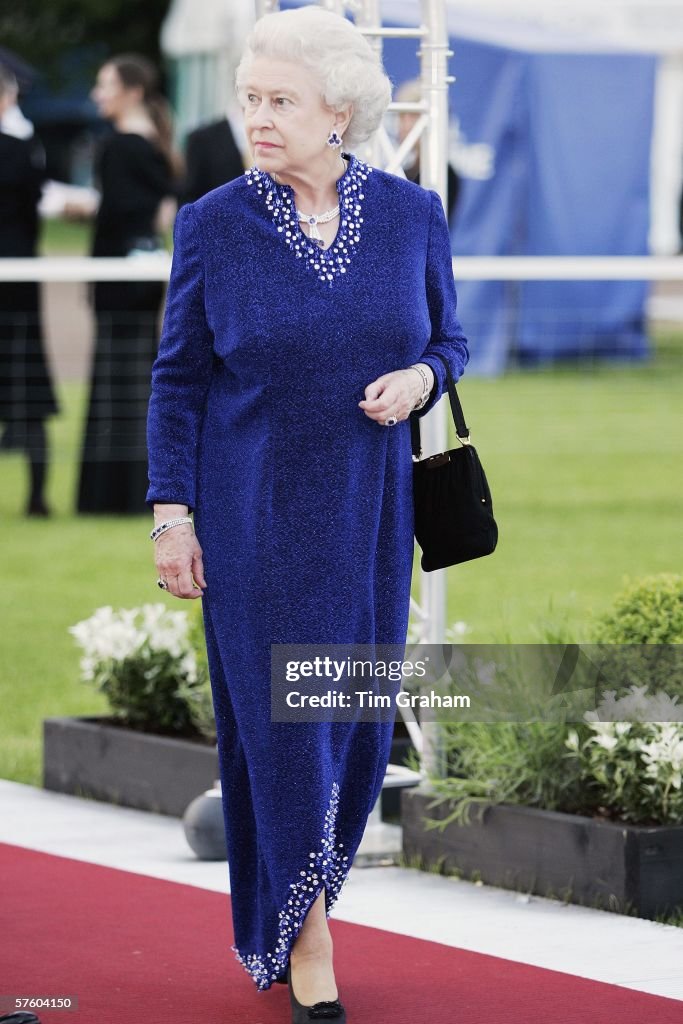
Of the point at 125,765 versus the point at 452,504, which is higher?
the point at 452,504

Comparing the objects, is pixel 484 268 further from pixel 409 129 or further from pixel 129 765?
pixel 129 765

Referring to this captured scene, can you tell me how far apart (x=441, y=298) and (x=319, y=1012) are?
1467 mm

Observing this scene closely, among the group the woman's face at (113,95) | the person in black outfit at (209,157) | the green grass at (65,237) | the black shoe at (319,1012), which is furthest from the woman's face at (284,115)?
the green grass at (65,237)

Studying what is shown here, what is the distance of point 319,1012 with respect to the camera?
3.94 metres

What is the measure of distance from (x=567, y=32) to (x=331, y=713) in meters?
17.2

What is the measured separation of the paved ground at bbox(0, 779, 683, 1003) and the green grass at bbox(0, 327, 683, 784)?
2.27 ft

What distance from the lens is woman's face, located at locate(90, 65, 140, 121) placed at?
36.9 ft

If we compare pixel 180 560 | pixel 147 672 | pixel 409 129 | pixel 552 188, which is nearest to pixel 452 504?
pixel 180 560

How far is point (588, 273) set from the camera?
10.4m

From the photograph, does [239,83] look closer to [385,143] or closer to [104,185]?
[385,143]

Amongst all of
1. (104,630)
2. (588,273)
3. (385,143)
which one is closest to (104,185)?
(588,273)

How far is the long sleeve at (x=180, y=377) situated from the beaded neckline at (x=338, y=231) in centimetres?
16

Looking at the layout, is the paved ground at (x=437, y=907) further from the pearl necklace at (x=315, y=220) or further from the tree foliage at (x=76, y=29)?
the tree foliage at (x=76, y=29)

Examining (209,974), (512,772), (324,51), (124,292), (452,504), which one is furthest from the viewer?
(124,292)
